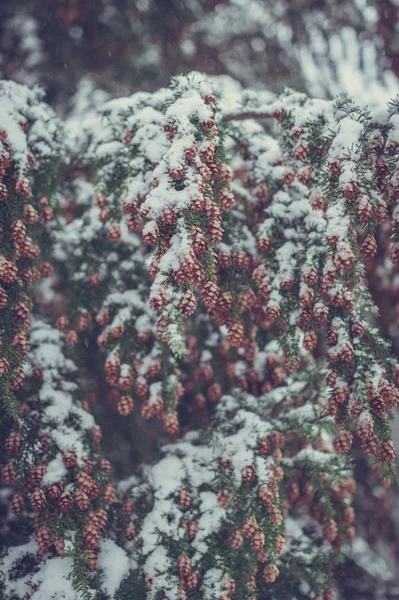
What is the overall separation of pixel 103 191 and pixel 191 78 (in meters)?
0.73

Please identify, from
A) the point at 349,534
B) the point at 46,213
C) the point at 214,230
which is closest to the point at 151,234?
the point at 214,230

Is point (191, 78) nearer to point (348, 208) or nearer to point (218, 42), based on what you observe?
point (348, 208)

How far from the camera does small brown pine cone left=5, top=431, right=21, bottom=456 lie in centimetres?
238

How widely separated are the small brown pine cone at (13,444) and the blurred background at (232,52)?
1.25 meters

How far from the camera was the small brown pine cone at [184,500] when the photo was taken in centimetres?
252

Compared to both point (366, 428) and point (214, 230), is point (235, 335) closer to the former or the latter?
point (214, 230)

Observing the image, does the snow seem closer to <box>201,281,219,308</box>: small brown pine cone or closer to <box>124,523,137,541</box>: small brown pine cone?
<box>124,523,137,541</box>: small brown pine cone

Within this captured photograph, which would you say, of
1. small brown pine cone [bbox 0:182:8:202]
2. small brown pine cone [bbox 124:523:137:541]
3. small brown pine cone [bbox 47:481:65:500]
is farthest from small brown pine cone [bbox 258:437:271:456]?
small brown pine cone [bbox 0:182:8:202]

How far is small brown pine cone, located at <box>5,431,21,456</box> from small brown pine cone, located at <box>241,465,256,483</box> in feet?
3.70

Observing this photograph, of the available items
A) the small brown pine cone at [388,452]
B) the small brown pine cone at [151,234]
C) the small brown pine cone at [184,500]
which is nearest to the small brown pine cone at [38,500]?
the small brown pine cone at [184,500]

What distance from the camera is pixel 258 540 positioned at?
7.42 ft

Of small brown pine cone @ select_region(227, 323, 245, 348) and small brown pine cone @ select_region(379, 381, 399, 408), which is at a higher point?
small brown pine cone @ select_region(227, 323, 245, 348)

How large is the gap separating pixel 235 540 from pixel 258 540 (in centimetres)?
18

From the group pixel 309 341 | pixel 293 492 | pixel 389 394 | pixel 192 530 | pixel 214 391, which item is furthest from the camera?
pixel 214 391
